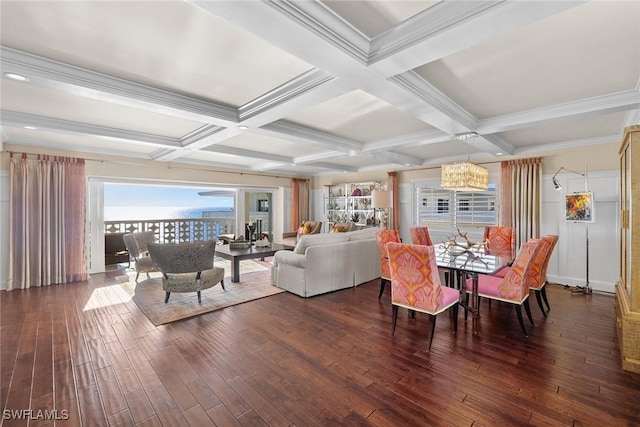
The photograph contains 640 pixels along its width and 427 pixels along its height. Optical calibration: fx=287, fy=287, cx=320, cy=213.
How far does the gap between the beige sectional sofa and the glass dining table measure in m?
1.34

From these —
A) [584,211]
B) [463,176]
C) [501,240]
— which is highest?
[463,176]

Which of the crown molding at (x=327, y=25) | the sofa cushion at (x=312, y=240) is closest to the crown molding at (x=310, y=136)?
the sofa cushion at (x=312, y=240)

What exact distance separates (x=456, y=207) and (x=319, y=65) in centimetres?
526

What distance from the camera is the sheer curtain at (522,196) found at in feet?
16.6

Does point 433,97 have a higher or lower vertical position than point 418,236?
higher

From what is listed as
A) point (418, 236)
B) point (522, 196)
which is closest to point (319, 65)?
point (418, 236)

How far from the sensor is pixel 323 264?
170 inches

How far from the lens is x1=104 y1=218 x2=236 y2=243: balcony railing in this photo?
6.96m

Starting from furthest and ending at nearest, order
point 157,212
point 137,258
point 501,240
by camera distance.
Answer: point 157,212 < point 137,258 < point 501,240

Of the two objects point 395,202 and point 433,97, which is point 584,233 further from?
point 433,97

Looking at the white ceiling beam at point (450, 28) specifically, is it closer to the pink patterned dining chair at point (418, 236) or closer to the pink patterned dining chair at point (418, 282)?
the pink patterned dining chair at point (418, 282)

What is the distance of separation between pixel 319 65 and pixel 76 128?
3.71 meters

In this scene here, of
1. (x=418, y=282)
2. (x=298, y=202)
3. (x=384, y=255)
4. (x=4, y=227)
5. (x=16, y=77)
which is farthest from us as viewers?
(x=298, y=202)

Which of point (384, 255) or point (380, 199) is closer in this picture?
point (384, 255)
